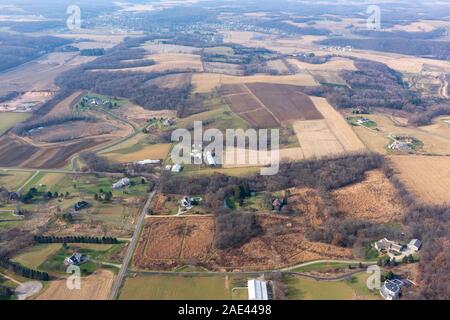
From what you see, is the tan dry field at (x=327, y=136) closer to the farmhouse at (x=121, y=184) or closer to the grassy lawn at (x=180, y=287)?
the farmhouse at (x=121, y=184)

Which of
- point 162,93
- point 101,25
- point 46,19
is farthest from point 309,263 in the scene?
point 46,19

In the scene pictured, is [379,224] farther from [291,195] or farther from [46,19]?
[46,19]

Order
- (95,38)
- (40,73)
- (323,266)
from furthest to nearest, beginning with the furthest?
(95,38), (40,73), (323,266)

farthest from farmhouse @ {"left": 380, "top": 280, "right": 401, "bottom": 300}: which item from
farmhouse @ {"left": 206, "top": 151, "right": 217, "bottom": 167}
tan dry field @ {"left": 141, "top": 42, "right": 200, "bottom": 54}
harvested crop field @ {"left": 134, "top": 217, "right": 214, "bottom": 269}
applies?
tan dry field @ {"left": 141, "top": 42, "right": 200, "bottom": 54}

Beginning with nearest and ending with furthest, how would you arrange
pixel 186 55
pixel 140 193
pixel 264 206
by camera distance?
pixel 264 206 → pixel 140 193 → pixel 186 55

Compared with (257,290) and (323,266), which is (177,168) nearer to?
(323,266)

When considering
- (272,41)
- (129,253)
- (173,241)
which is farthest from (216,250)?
(272,41)
